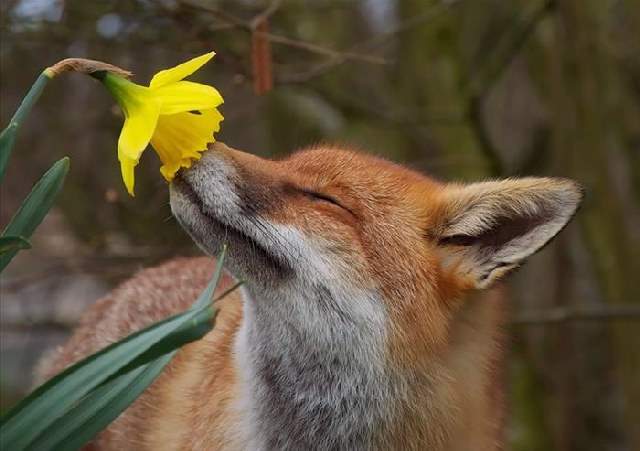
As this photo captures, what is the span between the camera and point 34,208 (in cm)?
214

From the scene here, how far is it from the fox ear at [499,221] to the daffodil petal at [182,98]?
134 cm

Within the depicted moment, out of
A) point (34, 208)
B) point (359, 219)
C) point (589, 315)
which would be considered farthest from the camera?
point (589, 315)

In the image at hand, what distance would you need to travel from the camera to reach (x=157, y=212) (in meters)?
7.64

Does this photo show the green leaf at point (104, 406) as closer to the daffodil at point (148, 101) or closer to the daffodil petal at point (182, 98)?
the daffodil at point (148, 101)

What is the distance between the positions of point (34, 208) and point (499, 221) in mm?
1725

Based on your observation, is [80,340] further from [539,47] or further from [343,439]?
[539,47]

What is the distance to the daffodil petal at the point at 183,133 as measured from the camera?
8.02 feet

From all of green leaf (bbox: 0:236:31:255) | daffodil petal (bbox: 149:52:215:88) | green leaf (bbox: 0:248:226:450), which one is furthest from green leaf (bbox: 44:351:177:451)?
daffodil petal (bbox: 149:52:215:88)

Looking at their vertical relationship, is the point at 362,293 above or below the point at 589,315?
above

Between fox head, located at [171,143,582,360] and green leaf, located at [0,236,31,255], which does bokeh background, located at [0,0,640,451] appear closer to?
fox head, located at [171,143,582,360]

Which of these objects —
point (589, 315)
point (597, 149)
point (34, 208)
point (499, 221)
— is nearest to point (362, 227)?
point (499, 221)

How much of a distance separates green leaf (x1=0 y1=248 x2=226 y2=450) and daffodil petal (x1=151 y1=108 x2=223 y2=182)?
0.63m

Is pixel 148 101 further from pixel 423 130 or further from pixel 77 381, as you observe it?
pixel 423 130

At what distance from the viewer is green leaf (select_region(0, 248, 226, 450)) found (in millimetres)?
1888
